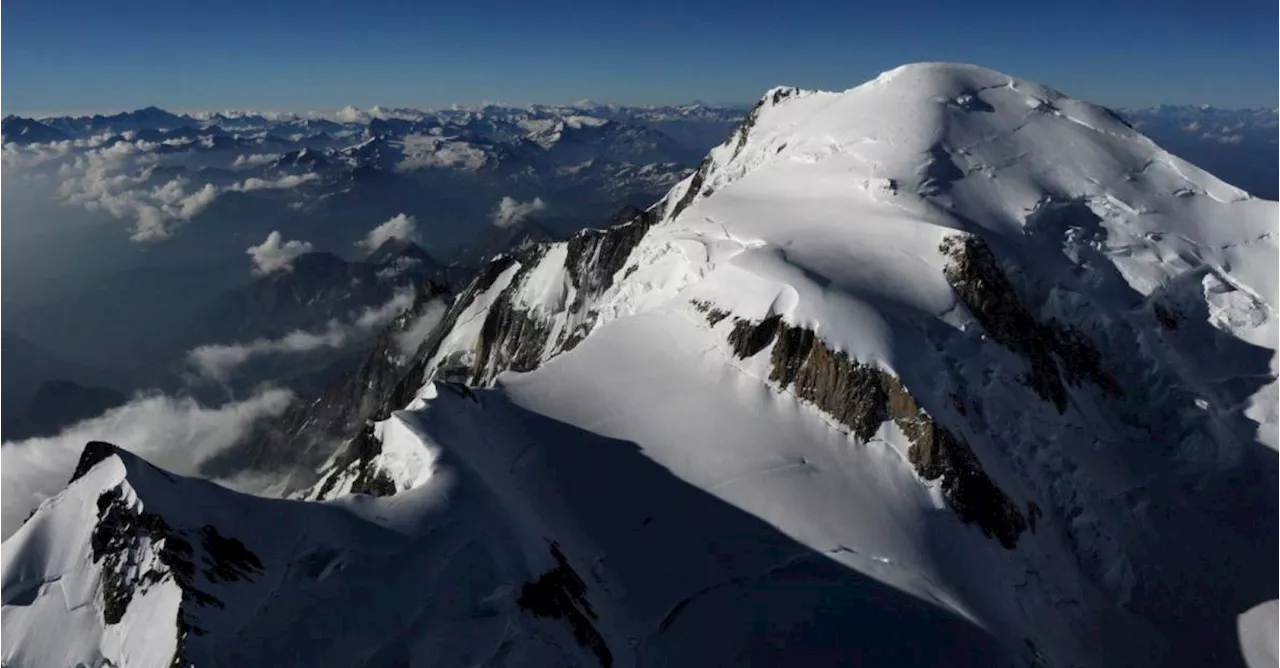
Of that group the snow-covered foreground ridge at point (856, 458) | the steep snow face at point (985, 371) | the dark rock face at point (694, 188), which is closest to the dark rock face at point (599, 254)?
the dark rock face at point (694, 188)

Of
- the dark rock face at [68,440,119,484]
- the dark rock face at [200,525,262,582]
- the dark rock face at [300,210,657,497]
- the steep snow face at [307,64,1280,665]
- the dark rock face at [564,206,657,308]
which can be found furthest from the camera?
the dark rock face at [564,206,657,308]

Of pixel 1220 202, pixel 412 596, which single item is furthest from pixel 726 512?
pixel 1220 202

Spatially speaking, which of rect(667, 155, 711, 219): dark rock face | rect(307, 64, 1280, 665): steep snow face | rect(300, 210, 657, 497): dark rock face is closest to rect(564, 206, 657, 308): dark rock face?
rect(300, 210, 657, 497): dark rock face

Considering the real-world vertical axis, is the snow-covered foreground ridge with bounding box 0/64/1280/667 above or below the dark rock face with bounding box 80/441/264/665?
below

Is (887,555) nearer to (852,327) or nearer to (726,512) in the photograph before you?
(726,512)

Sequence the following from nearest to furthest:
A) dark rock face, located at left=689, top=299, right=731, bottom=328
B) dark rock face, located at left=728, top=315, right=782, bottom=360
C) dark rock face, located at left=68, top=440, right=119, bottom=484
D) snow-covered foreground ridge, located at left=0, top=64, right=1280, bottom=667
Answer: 1. snow-covered foreground ridge, located at left=0, top=64, right=1280, bottom=667
2. dark rock face, located at left=68, top=440, right=119, bottom=484
3. dark rock face, located at left=728, top=315, right=782, bottom=360
4. dark rock face, located at left=689, top=299, right=731, bottom=328

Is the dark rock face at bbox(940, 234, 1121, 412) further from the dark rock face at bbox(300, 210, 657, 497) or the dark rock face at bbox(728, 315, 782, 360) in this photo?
the dark rock face at bbox(300, 210, 657, 497)

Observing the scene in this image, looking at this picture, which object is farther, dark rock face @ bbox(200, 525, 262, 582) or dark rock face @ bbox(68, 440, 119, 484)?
dark rock face @ bbox(68, 440, 119, 484)
